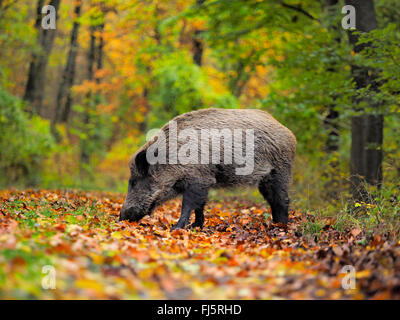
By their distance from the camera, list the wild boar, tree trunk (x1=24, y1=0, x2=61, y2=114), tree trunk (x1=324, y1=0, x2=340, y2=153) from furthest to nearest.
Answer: tree trunk (x1=24, y1=0, x2=61, y2=114) < tree trunk (x1=324, y1=0, x2=340, y2=153) < the wild boar

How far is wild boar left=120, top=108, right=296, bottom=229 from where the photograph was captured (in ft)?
24.0

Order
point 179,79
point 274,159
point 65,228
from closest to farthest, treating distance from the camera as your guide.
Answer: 1. point 65,228
2. point 274,159
3. point 179,79

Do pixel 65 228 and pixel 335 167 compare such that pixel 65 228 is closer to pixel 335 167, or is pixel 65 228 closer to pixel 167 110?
pixel 335 167

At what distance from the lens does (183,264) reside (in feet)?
13.8

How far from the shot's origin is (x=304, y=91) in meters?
11.1

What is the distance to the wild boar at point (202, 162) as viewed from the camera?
7.30 metres

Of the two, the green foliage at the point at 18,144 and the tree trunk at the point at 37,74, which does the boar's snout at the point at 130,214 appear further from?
the tree trunk at the point at 37,74
